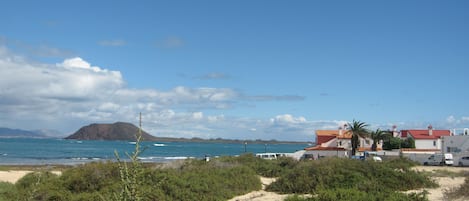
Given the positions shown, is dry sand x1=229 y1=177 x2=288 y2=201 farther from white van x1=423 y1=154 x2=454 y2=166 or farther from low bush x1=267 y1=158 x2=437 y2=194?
white van x1=423 y1=154 x2=454 y2=166

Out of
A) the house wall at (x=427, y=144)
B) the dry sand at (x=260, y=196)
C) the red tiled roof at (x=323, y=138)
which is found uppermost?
the red tiled roof at (x=323, y=138)

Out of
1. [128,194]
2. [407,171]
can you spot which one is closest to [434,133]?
[407,171]

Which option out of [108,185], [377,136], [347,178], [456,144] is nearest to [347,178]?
[347,178]

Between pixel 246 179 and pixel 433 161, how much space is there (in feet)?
101

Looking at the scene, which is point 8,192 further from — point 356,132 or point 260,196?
point 356,132

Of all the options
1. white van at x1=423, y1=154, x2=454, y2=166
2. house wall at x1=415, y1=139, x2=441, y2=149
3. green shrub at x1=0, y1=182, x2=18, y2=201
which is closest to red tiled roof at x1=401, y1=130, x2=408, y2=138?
house wall at x1=415, y1=139, x2=441, y2=149

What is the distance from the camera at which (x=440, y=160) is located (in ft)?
163

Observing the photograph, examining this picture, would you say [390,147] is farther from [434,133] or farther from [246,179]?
[246,179]

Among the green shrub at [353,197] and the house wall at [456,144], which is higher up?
the house wall at [456,144]

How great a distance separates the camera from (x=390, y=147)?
66.2m

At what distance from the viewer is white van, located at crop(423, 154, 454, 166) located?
48.5 m

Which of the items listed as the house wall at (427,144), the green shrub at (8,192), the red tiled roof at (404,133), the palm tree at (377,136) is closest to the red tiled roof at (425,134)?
the red tiled roof at (404,133)

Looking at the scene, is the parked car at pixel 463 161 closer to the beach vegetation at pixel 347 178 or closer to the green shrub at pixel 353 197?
the beach vegetation at pixel 347 178

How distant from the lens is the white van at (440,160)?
48516mm
